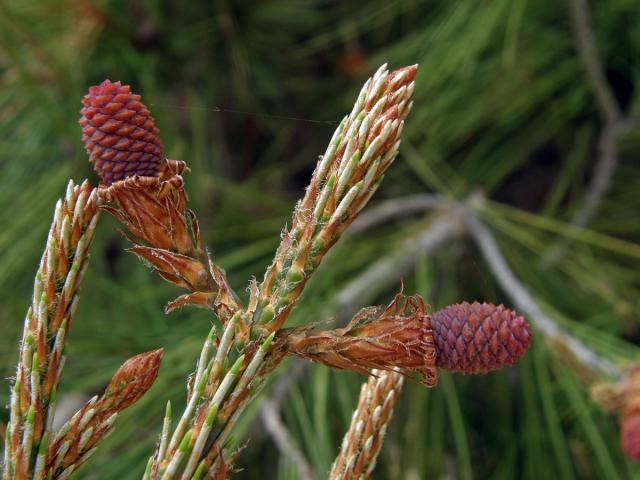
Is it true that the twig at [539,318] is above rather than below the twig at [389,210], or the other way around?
below

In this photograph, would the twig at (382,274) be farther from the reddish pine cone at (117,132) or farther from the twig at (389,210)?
the reddish pine cone at (117,132)

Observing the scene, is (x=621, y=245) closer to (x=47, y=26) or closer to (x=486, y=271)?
(x=486, y=271)

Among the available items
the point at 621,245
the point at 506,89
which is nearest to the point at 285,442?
the point at 621,245

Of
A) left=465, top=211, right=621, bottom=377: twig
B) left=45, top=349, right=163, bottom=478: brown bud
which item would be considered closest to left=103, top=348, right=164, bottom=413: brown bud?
left=45, top=349, right=163, bottom=478: brown bud

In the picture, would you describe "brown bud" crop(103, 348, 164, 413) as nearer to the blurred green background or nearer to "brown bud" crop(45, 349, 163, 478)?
"brown bud" crop(45, 349, 163, 478)

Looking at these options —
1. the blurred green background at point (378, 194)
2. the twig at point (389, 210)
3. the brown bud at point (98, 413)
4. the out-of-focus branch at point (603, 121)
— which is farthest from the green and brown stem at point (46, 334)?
the out-of-focus branch at point (603, 121)
